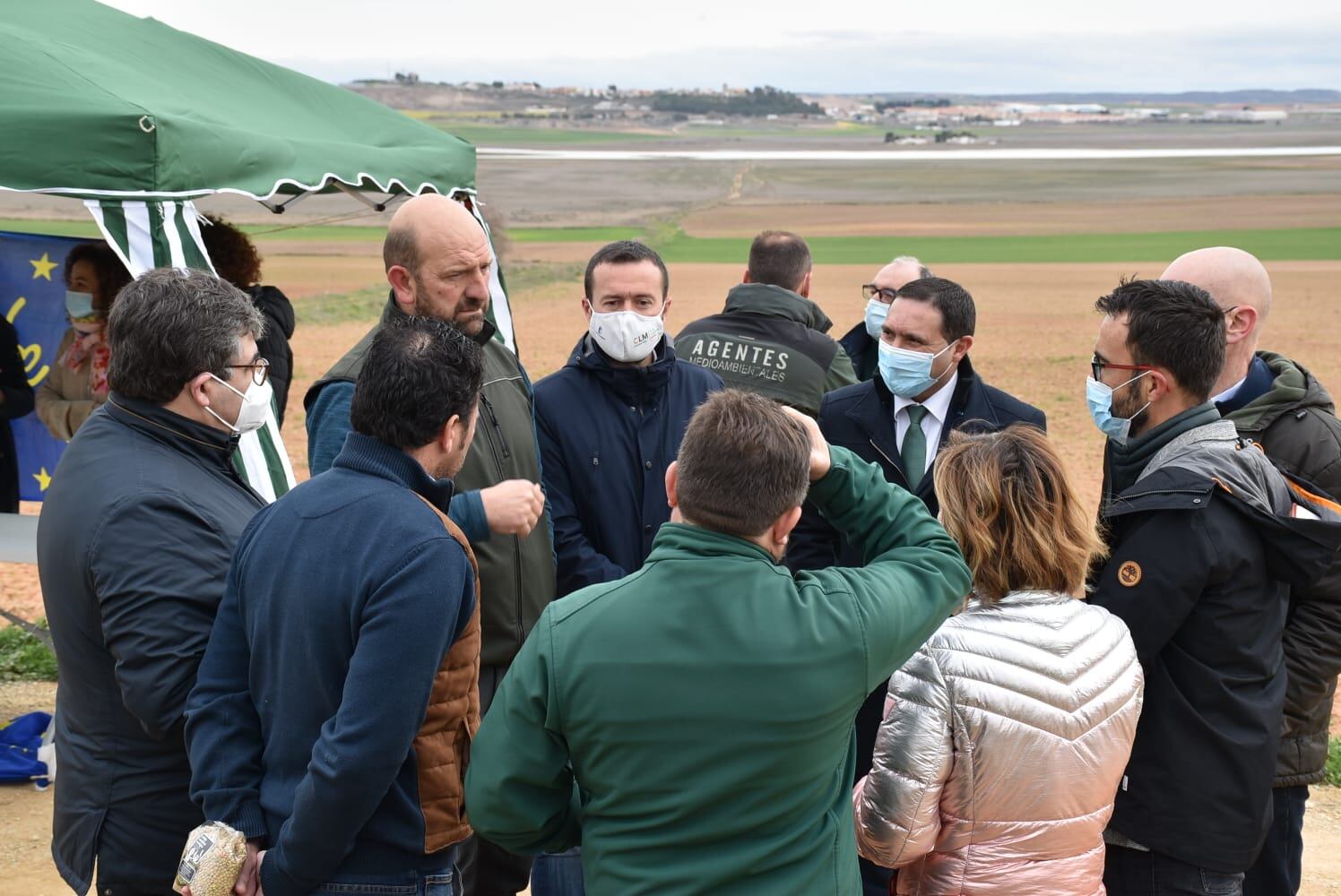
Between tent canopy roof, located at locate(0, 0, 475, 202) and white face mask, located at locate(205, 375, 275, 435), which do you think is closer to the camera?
white face mask, located at locate(205, 375, 275, 435)

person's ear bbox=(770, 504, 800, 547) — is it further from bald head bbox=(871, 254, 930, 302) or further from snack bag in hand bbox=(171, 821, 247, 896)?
bald head bbox=(871, 254, 930, 302)

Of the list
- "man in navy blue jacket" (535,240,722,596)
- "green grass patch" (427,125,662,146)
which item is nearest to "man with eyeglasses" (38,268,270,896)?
"man in navy blue jacket" (535,240,722,596)

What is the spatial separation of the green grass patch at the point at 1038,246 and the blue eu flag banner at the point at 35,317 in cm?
3446

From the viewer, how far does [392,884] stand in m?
2.36

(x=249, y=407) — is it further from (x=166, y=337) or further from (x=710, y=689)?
(x=710, y=689)

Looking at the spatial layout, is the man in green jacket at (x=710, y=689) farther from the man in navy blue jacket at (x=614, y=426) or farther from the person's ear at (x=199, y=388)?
the man in navy blue jacket at (x=614, y=426)

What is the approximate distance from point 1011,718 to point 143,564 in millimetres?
1872

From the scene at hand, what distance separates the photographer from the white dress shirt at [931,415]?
13.0 feet

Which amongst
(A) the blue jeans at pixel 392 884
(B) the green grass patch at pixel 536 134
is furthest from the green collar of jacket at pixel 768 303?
(B) the green grass patch at pixel 536 134

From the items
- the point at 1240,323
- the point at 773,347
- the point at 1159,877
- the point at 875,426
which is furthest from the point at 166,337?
the point at 1240,323

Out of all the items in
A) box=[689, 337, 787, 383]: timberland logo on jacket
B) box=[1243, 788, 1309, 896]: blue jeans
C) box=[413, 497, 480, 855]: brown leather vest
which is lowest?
box=[1243, 788, 1309, 896]: blue jeans

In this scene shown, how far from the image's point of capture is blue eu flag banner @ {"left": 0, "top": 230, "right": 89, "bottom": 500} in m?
6.41

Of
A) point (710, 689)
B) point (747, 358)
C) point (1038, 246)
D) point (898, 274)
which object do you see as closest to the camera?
point (710, 689)

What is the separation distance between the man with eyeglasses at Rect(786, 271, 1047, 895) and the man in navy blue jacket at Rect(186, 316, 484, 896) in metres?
1.67
